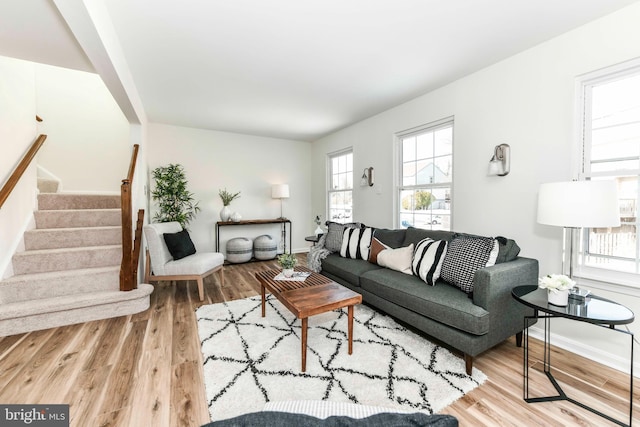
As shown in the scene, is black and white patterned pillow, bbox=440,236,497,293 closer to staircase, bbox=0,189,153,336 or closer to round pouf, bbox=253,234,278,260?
staircase, bbox=0,189,153,336

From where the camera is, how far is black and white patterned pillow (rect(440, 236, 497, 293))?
2102 millimetres

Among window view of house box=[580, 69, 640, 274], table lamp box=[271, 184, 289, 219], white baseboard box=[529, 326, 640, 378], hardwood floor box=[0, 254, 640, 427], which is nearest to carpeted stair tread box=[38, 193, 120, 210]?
hardwood floor box=[0, 254, 640, 427]

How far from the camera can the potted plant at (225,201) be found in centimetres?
500

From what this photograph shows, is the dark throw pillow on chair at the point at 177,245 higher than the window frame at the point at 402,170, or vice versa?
the window frame at the point at 402,170

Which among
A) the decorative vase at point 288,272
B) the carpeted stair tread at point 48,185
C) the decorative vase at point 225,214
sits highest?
the carpeted stair tread at point 48,185

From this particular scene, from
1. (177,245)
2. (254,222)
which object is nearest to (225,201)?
(254,222)

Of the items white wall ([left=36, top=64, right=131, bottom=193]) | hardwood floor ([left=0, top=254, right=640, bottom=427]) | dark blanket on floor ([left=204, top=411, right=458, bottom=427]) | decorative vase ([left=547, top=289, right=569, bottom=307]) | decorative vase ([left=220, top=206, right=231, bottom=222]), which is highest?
white wall ([left=36, top=64, right=131, bottom=193])

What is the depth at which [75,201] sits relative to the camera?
3717 mm

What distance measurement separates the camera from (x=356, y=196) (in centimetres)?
467

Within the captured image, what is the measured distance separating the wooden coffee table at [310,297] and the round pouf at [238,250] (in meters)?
2.53

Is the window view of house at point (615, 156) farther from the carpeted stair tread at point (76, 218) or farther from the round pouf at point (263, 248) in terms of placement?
the carpeted stair tread at point (76, 218)

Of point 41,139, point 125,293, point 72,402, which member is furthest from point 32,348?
point 41,139

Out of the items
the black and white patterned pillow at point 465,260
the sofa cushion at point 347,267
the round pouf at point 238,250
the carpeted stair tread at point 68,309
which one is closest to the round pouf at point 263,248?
the round pouf at point 238,250

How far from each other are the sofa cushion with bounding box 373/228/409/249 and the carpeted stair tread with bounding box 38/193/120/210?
3748mm
